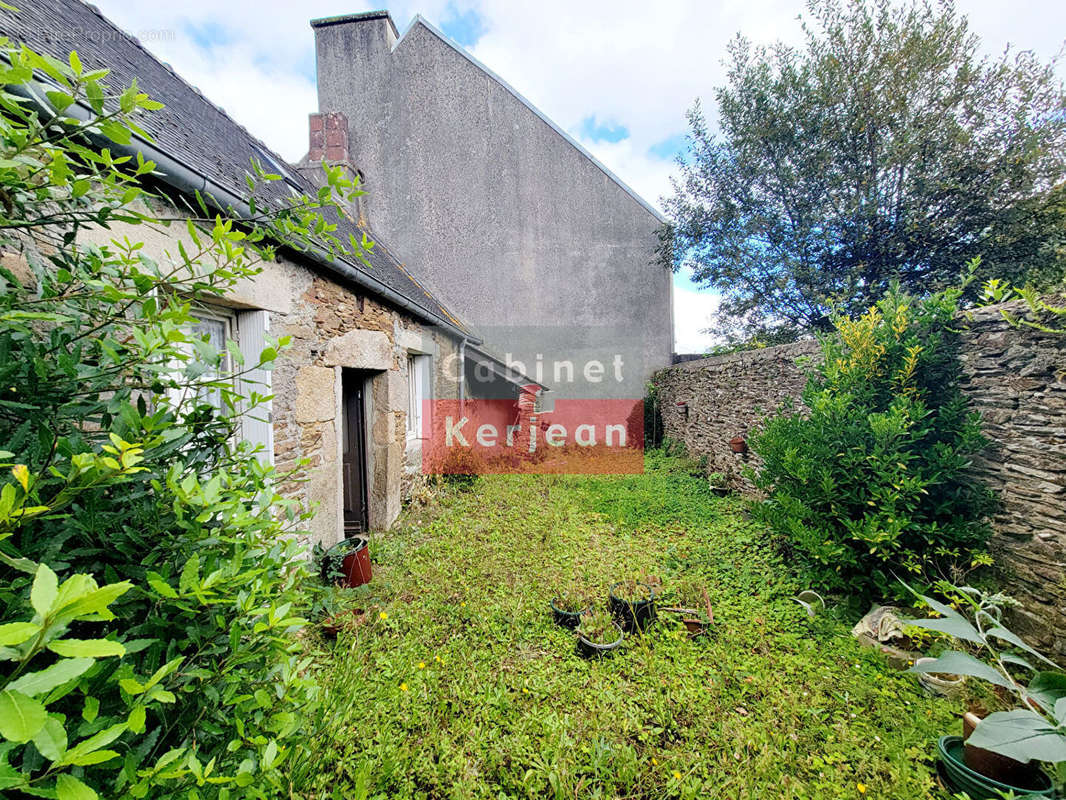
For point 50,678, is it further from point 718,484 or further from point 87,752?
point 718,484

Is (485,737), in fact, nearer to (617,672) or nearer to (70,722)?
(617,672)

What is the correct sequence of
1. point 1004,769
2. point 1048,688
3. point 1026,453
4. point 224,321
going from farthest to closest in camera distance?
point 1026,453
point 224,321
point 1004,769
point 1048,688

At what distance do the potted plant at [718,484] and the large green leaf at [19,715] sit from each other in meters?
8.05

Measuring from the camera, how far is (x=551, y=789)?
218 centimetres

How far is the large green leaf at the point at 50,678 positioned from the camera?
0.53 meters

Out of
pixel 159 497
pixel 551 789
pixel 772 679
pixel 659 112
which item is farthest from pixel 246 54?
pixel 659 112

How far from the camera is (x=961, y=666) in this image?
1.38 meters

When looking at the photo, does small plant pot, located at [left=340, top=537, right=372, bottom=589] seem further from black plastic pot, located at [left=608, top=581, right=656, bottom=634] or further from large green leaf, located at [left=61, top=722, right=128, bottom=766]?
large green leaf, located at [left=61, top=722, right=128, bottom=766]

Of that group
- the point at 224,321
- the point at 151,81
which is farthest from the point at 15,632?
the point at 151,81

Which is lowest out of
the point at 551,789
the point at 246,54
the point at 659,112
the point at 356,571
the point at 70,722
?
the point at 551,789

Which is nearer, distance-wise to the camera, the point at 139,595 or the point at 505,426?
the point at 139,595

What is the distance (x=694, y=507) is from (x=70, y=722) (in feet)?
23.1

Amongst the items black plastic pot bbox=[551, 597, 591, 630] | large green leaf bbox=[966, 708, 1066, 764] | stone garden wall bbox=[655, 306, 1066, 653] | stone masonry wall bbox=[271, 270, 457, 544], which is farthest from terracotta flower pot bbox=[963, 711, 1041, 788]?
stone masonry wall bbox=[271, 270, 457, 544]

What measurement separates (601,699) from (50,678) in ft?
9.73
